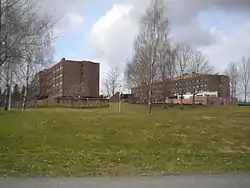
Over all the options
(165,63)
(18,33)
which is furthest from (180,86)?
(18,33)

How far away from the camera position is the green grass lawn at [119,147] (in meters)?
11.1

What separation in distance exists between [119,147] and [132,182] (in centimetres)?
678

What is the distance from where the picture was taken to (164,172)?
10.4 metres

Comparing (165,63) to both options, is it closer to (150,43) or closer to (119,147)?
(150,43)

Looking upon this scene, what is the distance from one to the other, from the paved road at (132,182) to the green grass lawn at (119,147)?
86 centimetres

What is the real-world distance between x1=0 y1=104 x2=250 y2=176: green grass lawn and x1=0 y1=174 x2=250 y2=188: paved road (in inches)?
33.9

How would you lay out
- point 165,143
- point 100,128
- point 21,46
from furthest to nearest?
point 21,46
point 100,128
point 165,143

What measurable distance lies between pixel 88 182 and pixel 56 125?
11670 millimetres

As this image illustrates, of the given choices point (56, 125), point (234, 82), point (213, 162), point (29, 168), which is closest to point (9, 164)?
point (29, 168)

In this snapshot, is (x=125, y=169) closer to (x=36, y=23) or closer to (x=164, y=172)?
(x=164, y=172)

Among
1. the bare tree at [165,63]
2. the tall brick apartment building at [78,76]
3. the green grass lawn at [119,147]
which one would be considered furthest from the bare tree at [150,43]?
the tall brick apartment building at [78,76]

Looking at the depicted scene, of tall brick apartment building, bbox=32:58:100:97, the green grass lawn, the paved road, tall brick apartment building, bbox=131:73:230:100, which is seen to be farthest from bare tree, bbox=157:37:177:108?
tall brick apartment building, bbox=32:58:100:97

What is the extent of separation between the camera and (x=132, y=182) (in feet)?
28.7

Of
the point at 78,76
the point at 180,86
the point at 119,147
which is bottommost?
the point at 119,147
